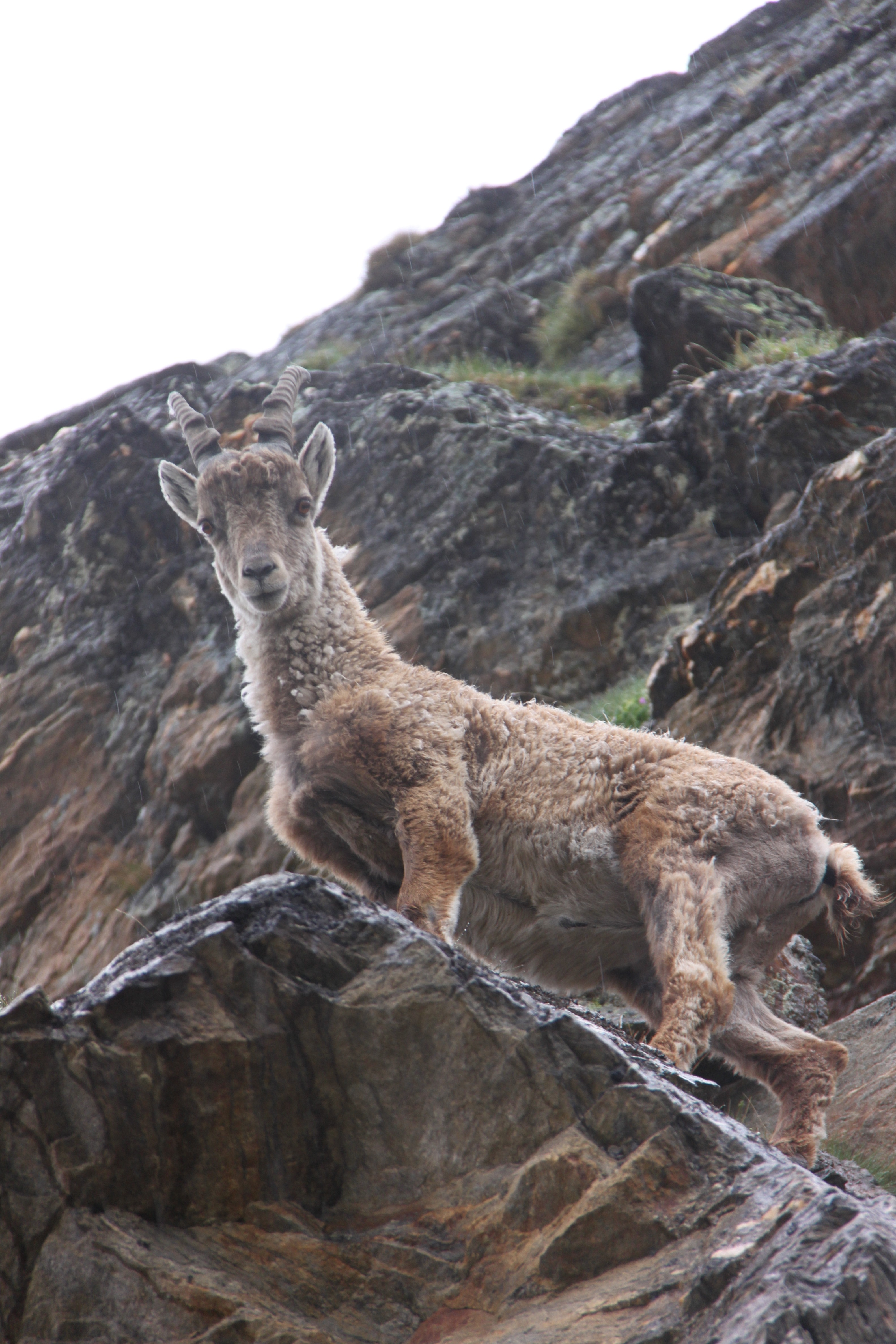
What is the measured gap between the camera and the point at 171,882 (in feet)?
42.0

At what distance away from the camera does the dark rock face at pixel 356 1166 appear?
3039mm

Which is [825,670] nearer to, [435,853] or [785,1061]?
[785,1061]

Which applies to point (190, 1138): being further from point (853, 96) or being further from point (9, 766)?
point (853, 96)

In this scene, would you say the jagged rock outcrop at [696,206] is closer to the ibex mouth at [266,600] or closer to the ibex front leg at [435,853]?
the ibex mouth at [266,600]

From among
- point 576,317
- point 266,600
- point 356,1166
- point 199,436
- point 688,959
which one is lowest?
point 688,959

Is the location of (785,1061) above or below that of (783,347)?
below

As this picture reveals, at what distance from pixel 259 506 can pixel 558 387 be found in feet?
39.8

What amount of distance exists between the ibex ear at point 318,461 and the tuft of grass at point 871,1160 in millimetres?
5937

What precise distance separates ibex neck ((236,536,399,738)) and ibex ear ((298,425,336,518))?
1380 millimetres

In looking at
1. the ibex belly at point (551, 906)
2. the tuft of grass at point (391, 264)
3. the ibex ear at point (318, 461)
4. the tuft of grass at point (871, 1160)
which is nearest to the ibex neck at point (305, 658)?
the ibex ear at point (318, 461)

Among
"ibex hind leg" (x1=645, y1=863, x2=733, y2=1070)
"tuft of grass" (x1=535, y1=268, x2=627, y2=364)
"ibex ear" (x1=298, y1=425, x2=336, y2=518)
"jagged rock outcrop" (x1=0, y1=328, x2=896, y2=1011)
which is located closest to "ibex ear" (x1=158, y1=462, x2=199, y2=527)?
"ibex ear" (x1=298, y1=425, x2=336, y2=518)

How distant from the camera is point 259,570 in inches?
275

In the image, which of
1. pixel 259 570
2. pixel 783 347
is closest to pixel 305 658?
pixel 259 570

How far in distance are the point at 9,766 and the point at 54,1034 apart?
1222cm
